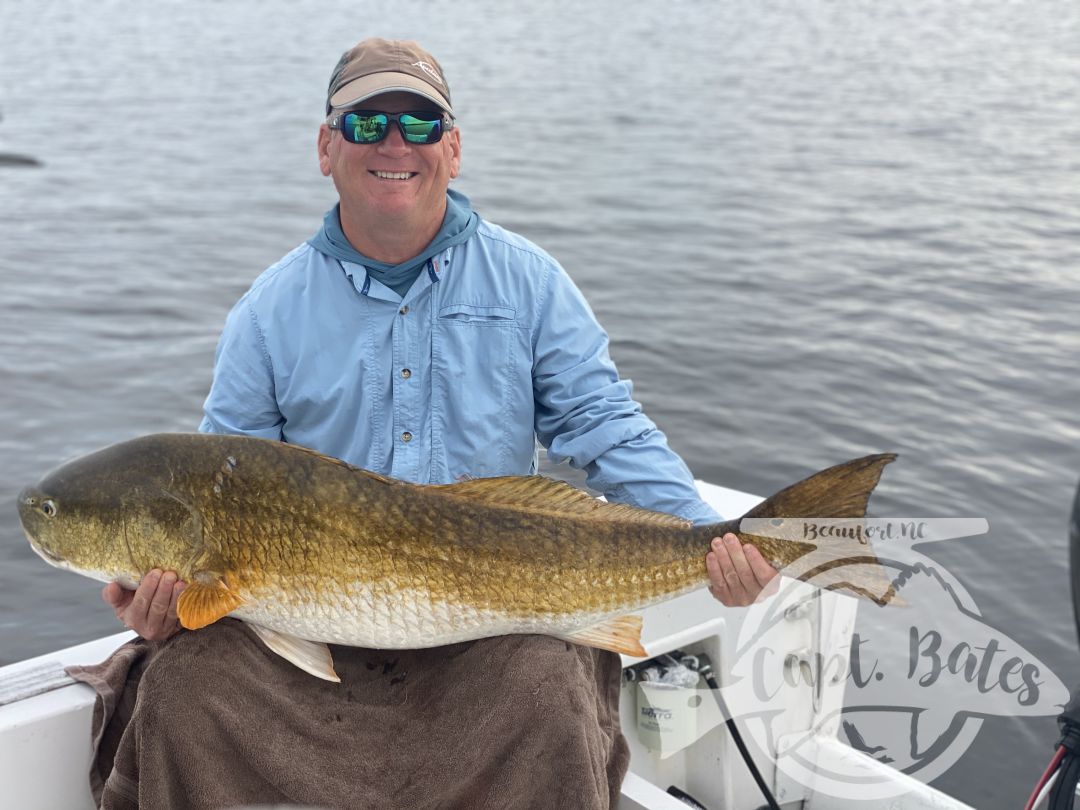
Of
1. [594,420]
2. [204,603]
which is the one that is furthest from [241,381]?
[594,420]

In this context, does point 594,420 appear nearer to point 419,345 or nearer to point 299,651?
point 419,345

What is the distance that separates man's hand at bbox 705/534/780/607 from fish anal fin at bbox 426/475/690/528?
0.13m

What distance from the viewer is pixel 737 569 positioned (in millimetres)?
2971

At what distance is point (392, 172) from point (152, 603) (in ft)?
4.51

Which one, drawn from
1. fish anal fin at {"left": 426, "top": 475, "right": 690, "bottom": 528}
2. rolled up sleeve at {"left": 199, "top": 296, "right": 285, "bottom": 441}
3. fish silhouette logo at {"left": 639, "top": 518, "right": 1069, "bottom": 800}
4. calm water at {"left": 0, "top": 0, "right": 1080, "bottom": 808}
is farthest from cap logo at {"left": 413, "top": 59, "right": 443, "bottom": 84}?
calm water at {"left": 0, "top": 0, "right": 1080, "bottom": 808}

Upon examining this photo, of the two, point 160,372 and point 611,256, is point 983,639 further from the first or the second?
point 611,256

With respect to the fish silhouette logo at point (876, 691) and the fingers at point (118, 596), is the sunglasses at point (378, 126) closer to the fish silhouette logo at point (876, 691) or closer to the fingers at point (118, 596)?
the fingers at point (118, 596)

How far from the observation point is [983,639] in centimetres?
501

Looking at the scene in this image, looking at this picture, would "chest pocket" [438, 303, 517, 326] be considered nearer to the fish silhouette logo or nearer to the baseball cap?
the baseball cap

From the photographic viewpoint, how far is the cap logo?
3.49 metres

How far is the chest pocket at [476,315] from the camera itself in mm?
3527

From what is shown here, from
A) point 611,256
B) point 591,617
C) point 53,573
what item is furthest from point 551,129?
point 591,617

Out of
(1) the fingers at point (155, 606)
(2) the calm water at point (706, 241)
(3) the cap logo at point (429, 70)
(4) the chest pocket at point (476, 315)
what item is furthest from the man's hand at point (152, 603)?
(2) the calm water at point (706, 241)

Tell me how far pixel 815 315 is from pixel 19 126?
13.8 meters
